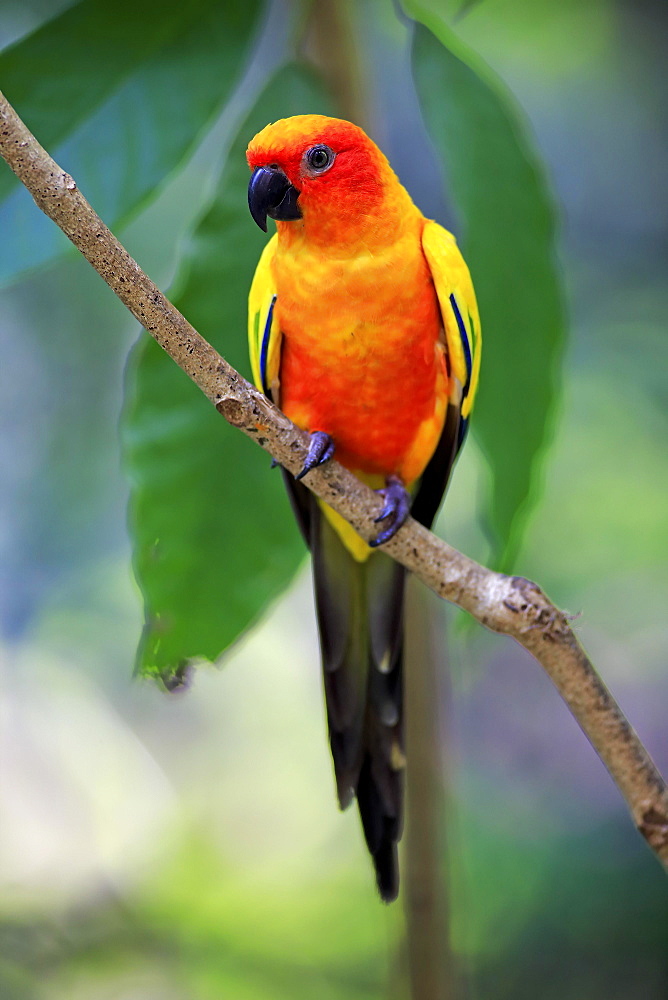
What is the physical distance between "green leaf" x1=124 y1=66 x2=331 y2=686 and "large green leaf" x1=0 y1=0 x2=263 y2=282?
5 centimetres

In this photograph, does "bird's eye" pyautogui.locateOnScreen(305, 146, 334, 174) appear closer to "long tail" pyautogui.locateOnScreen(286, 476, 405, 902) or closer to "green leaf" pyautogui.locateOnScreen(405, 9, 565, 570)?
"green leaf" pyautogui.locateOnScreen(405, 9, 565, 570)

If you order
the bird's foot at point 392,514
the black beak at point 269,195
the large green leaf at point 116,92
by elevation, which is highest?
the large green leaf at point 116,92

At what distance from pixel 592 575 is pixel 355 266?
1.72ft

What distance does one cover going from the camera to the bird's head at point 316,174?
1.75 ft

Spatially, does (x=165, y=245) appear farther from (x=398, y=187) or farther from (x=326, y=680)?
(x=326, y=680)

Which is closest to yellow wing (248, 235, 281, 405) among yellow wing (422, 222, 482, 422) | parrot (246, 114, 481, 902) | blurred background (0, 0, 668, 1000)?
parrot (246, 114, 481, 902)

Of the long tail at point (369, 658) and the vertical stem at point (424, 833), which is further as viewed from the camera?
the vertical stem at point (424, 833)

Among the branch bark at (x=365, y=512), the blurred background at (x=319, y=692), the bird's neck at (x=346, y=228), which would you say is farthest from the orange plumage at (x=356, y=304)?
the blurred background at (x=319, y=692)

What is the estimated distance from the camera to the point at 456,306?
0.63m

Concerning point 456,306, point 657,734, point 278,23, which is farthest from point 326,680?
point 278,23

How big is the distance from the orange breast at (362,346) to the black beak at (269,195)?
55mm

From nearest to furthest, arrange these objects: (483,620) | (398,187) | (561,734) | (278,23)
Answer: (483,620)
(398,187)
(278,23)
(561,734)

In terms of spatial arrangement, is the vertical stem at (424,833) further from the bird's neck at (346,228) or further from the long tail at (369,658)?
the bird's neck at (346,228)

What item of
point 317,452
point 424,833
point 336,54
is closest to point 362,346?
point 317,452
